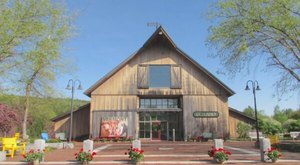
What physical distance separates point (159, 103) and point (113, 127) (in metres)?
5.19

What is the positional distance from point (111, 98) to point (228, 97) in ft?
37.7

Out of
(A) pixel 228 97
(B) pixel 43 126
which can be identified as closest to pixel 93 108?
(A) pixel 228 97

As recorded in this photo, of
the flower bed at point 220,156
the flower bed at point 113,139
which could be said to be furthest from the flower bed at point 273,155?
the flower bed at point 113,139

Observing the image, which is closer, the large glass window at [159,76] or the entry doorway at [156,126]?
the large glass window at [159,76]

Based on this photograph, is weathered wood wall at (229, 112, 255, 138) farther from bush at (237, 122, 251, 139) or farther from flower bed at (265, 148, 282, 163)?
flower bed at (265, 148, 282, 163)

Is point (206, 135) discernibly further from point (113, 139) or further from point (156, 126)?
point (113, 139)

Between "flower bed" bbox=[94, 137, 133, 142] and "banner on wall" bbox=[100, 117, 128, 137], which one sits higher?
"banner on wall" bbox=[100, 117, 128, 137]

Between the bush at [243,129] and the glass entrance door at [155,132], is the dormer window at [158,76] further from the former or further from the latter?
the bush at [243,129]

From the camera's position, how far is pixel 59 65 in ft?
81.3

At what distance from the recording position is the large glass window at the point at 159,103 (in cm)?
3247

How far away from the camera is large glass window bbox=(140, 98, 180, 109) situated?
32.5 metres

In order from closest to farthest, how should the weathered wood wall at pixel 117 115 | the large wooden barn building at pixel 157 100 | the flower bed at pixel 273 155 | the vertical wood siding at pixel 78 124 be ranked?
the flower bed at pixel 273 155, the weathered wood wall at pixel 117 115, the large wooden barn building at pixel 157 100, the vertical wood siding at pixel 78 124

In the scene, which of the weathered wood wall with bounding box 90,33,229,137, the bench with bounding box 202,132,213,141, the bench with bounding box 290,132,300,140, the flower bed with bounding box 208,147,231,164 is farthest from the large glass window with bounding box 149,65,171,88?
the flower bed with bounding box 208,147,231,164

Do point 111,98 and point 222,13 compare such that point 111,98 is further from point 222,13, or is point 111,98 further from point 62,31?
point 222,13
